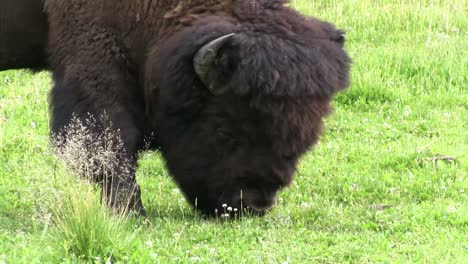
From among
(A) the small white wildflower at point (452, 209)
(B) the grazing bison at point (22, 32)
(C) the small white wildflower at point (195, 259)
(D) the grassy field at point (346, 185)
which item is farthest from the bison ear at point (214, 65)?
(A) the small white wildflower at point (452, 209)

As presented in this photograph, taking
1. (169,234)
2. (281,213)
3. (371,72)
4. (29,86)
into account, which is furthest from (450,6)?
(169,234)

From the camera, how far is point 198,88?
6.46 metres

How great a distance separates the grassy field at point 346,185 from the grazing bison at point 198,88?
0.38 metres

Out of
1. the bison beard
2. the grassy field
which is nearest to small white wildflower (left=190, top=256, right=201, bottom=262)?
the grassy field

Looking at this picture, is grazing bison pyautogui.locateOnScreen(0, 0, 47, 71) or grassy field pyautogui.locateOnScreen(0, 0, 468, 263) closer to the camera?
grassy field pyautogui.locateOnScreen(0, 0, 468, 263)

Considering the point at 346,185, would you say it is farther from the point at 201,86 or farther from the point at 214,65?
the point at 214,65

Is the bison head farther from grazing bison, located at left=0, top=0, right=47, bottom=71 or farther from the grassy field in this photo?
grazing bison, located at left=0, top=0, right=47, bottom=71

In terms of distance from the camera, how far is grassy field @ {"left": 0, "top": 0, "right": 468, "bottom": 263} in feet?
19.1

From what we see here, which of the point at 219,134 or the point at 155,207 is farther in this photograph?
the point at 155,207

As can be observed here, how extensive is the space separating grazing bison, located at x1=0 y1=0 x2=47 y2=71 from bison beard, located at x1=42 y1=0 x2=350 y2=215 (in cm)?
19

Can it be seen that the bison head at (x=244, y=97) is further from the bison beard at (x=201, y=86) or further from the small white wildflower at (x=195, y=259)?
the small white wildflower at (x=195, y=259)

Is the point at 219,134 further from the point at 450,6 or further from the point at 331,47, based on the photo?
the point at 450,6

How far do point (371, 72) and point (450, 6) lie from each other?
3.10m

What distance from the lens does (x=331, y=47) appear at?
6.43 m
